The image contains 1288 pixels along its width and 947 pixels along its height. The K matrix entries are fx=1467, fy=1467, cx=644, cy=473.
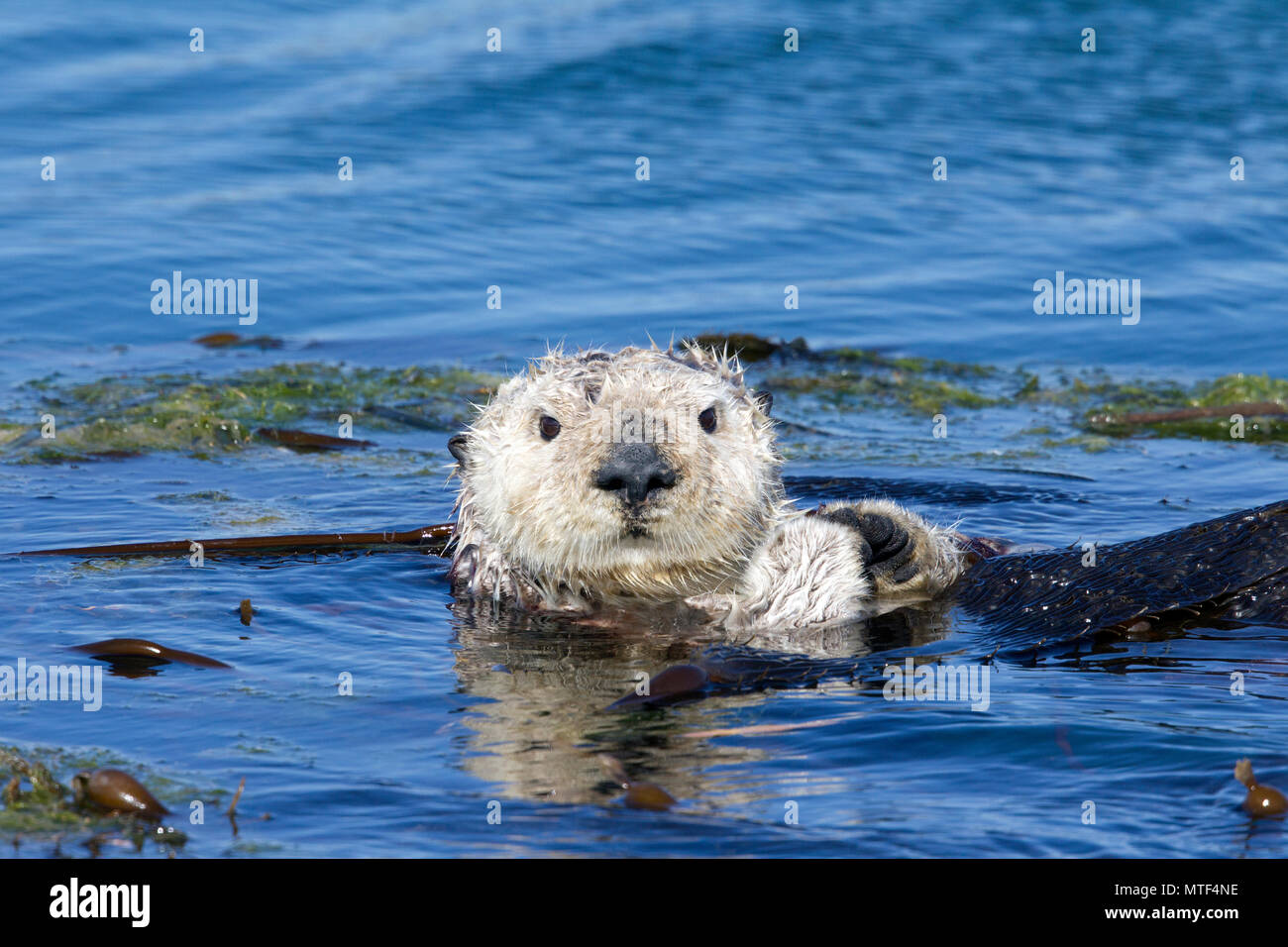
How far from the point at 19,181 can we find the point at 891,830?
12782 millimetres

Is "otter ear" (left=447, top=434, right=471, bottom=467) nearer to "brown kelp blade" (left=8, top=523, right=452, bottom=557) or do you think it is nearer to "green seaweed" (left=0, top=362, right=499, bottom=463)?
"brown kelp blade" (left=8, top=523, right=452, bottom=557)

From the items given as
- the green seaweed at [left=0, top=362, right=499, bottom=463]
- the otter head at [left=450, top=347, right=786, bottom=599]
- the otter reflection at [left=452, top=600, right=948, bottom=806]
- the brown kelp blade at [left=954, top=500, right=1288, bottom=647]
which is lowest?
the otter reflection at [left=452, top=600, right=948, bottom=806]

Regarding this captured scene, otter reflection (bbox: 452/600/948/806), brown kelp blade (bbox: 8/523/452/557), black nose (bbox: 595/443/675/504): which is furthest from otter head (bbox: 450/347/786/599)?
brown kelp blade (bbox: 8/523/452/557)

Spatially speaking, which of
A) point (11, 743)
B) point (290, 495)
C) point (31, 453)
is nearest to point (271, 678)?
point (11, 743)

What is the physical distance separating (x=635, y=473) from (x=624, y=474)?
3cm

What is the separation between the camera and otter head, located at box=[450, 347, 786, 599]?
4824 millimetres

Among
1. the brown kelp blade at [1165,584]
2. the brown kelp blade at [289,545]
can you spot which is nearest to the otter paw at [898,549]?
the brown kelp blade at [1165,584]

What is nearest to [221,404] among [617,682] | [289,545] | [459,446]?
[289,545]

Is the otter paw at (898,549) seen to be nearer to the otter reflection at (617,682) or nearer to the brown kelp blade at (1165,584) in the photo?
the otter reflection at (617,682)

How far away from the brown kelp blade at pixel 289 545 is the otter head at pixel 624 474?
43.7 inches

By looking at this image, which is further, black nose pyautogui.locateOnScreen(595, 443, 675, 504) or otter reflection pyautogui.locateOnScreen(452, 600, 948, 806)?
black nose pyautogui.locateOnScreen(595, 443, 675, 504)

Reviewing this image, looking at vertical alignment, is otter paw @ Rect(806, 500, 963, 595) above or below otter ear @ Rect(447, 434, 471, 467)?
below

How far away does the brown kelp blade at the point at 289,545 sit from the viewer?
20.6 feet

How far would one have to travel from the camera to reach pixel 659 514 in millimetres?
4805
